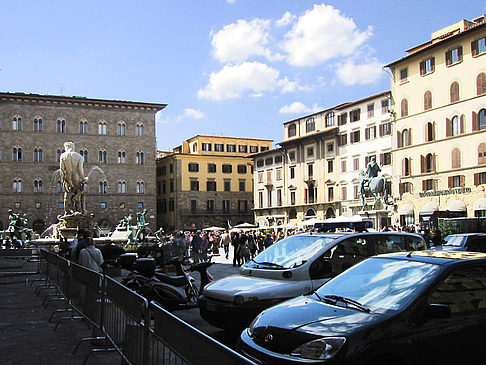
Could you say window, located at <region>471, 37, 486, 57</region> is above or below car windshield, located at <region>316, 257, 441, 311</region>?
above

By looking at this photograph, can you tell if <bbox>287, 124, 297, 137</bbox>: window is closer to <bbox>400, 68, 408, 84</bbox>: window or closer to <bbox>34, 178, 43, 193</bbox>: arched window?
<bbox>400, 68, 408, 84</bbox>: window

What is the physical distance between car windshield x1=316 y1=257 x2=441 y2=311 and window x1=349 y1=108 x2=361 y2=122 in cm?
5155

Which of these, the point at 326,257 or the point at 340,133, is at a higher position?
the point at 340,133

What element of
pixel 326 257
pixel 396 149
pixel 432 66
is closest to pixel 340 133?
pixel 396 149

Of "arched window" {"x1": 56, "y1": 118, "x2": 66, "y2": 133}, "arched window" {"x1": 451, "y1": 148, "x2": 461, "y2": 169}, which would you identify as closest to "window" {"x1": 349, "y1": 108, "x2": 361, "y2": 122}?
"arched window" {"x1": 451, "y1": 148, "x2": 461, "y2": 169}

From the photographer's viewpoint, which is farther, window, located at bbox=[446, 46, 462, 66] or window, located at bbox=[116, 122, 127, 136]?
window, located at bbox=[116, 122, 127, 136]

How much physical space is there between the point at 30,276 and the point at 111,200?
50.7 metres

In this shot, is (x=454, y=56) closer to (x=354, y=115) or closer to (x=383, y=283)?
(x=354, y=115)

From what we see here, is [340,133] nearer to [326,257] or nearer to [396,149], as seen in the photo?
[396,149]

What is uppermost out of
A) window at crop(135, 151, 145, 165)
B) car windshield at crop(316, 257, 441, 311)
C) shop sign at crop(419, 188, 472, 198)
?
window at crop(135, 151, 145, 165)

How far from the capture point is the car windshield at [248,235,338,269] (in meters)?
8.01

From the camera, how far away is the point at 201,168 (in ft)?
253

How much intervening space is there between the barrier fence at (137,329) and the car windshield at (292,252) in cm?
269

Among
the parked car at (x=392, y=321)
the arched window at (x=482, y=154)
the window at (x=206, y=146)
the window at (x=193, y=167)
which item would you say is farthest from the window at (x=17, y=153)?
the parked car at (x=392, y=321)
